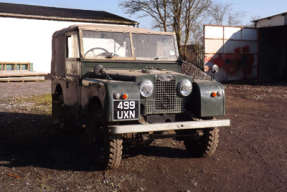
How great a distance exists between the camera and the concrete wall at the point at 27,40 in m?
22.5

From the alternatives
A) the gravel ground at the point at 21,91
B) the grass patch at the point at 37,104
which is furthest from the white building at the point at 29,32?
the grass patch at the point at 37,104

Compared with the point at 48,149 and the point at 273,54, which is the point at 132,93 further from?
the point at 273,54

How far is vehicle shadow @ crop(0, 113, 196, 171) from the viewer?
5258mm

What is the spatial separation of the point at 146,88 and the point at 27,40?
807 inches

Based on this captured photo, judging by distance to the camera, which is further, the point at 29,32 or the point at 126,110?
the point at 29,32

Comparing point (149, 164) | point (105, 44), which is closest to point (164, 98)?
point (149, 164)

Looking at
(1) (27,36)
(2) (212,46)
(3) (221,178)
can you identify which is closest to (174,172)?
(3) (221,178)

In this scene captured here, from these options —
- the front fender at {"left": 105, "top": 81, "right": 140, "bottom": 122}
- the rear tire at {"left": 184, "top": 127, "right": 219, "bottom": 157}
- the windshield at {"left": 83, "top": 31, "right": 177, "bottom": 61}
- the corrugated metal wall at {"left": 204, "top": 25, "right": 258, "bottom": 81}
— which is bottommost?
the rear tire at {"left": 184, "top": 127, "right": 219, "bottom": 157}

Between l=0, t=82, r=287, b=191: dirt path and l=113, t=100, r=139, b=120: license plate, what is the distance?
843 millimetres

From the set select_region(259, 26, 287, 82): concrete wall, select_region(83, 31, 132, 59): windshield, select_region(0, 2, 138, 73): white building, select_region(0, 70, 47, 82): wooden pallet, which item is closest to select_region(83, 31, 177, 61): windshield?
select_region(83, 31, 132, 59): windshield

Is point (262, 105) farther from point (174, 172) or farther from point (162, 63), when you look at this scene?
point (174, 172)

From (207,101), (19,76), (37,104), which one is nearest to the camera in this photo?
(207,101)

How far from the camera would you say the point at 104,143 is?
4844mm

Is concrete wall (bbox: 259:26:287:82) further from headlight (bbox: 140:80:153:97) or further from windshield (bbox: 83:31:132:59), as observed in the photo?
headlight (bbox: 140:80:153:97)
